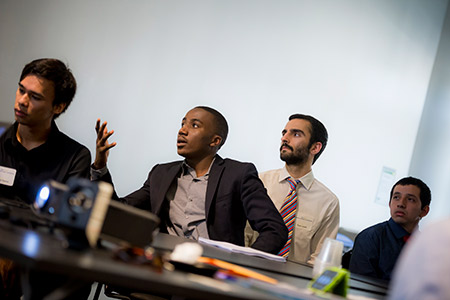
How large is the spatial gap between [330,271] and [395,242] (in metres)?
2.16

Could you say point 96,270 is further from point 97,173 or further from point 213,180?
point 213,180

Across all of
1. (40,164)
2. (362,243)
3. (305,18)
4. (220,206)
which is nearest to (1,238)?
(40,164)

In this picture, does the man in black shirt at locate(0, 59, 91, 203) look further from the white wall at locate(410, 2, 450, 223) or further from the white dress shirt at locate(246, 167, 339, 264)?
the white wall at locate(410, 2, 450, 223)

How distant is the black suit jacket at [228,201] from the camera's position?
283cm

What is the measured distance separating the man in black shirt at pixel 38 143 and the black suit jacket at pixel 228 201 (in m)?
0.58

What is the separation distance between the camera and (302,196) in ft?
12.4

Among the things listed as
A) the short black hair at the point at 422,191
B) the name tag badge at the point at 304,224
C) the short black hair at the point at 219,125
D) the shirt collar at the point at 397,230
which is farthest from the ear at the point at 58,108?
the short black hair at the point at 422,191

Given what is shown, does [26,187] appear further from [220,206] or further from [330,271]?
[330,271]

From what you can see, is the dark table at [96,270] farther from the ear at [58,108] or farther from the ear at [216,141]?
the ear at [216,141]

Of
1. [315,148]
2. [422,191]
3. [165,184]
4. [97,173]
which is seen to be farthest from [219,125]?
[422,191]

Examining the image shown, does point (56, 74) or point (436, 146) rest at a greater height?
point (436, 146)

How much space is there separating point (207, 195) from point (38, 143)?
933 millimetres

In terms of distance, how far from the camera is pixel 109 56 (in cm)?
392

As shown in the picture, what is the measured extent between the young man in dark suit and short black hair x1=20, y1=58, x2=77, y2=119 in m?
0.72
